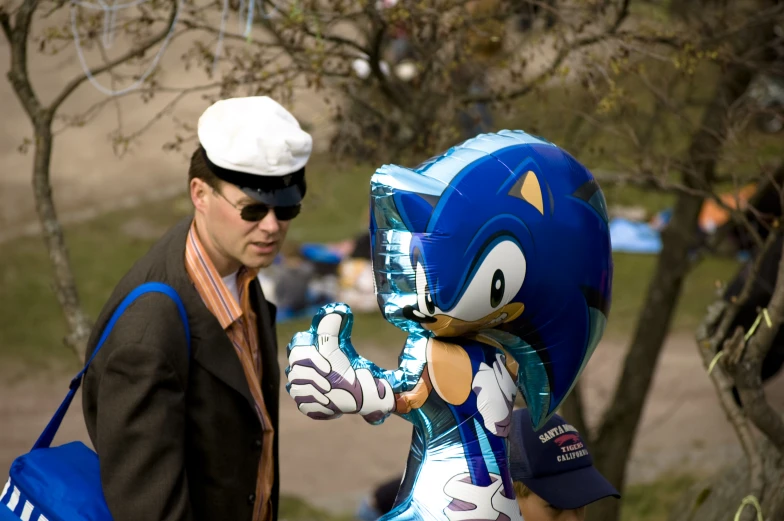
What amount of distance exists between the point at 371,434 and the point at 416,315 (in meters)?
5.43

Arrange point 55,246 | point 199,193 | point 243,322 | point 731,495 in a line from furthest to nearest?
point 731,495, point 55,246, point 243,322, point 199,193

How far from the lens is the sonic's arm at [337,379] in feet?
9.05

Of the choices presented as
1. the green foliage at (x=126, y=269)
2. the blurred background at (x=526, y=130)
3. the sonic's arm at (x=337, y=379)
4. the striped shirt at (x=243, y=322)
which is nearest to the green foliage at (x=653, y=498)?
the blurred background at (x=526, y=130)

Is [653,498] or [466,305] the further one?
[653,498]

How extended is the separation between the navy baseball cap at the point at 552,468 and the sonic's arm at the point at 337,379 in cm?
56

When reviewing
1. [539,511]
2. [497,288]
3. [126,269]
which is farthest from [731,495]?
[126,269]

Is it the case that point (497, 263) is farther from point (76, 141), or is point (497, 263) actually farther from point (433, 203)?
point (76, 141)

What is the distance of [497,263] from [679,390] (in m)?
6.63

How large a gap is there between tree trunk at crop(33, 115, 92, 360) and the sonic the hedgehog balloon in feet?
6.28

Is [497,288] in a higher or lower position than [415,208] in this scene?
lower

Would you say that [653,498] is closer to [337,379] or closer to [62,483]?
[337,379]

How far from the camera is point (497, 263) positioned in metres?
2.78

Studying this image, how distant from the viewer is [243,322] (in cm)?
334

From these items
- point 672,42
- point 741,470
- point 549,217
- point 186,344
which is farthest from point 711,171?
point 186,344
